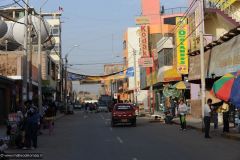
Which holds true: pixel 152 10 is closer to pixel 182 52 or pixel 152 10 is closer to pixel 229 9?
pixel 182 52

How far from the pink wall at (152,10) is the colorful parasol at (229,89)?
71.3 meters

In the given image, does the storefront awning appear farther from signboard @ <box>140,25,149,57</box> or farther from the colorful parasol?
the colorful parasol

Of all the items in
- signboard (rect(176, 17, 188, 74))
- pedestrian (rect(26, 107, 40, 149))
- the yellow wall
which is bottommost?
pedestrian (rect(26, 107, 40, 149))

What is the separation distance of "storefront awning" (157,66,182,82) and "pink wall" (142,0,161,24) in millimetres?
31599

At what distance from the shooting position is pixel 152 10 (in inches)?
3615

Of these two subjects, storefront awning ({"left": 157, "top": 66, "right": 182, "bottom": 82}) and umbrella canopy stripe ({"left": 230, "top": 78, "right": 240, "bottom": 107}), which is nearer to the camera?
umbrella canopy stripe ({"left": 230, "top": 78, "right": 240, "bottom": 107})

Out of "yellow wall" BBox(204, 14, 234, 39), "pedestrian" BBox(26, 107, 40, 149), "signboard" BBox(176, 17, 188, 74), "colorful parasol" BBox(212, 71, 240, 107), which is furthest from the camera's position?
"signboard" BBox(176, 17, 188, 74)

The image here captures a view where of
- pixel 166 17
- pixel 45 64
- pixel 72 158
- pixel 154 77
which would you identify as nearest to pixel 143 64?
pixel 154 77

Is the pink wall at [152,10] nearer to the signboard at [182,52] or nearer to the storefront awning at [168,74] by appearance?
the storefront awning at [168,74]

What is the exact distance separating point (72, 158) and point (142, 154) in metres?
2.31

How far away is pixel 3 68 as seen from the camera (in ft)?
142

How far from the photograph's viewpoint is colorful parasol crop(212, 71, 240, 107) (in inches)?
643

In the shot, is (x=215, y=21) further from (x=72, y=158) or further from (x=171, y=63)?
(x=72, y=158)

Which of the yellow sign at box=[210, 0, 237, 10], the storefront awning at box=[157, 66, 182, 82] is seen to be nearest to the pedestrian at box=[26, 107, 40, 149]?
the yellow sign at box=[210, 0, 237, 10]
